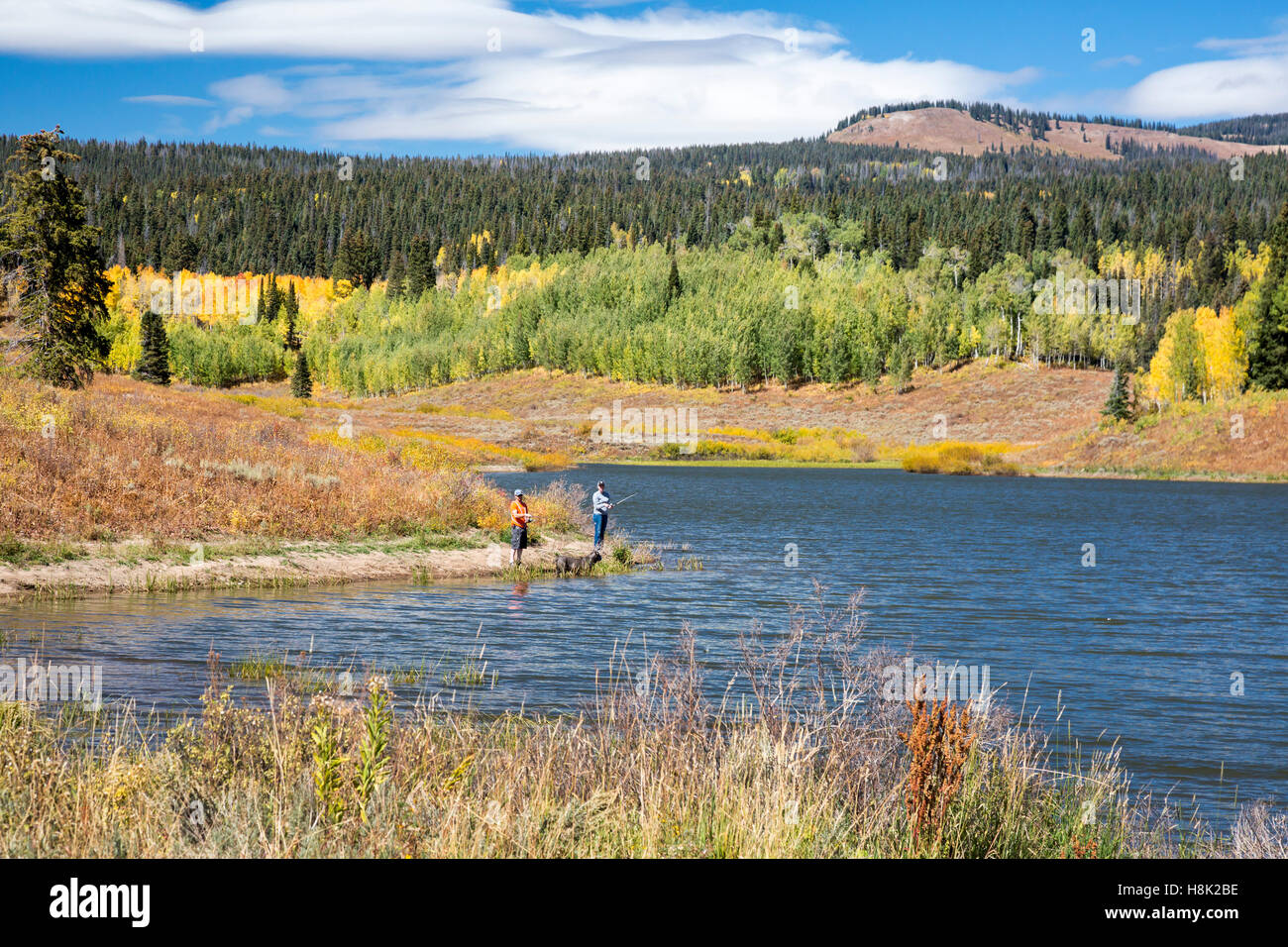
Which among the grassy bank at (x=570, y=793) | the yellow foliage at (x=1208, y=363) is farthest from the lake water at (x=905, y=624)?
the yellow foliage at (x=1208, y=363)

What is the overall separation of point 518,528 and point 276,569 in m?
6.18

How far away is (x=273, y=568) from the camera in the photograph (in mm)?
25203

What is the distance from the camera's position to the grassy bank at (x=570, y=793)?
6590 mm

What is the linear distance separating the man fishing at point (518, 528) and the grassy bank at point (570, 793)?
685 inches

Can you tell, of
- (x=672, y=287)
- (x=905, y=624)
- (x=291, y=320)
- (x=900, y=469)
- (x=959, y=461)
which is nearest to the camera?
(x=905, y=624)

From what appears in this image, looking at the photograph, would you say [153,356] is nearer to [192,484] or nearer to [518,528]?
[192,484]

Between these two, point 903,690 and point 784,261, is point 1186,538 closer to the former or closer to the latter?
point 903,690

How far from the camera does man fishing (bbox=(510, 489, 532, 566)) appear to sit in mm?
27359

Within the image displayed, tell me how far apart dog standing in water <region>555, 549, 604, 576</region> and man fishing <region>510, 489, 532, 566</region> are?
3.45ft

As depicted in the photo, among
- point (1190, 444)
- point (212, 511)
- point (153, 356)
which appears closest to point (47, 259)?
point (212, 511)

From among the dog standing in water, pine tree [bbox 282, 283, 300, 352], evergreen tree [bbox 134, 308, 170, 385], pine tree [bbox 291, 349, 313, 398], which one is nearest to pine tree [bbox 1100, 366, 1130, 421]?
the dog standing in water

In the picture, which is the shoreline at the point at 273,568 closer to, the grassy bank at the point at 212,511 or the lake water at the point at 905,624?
the grassy bank at the point at 212,511
